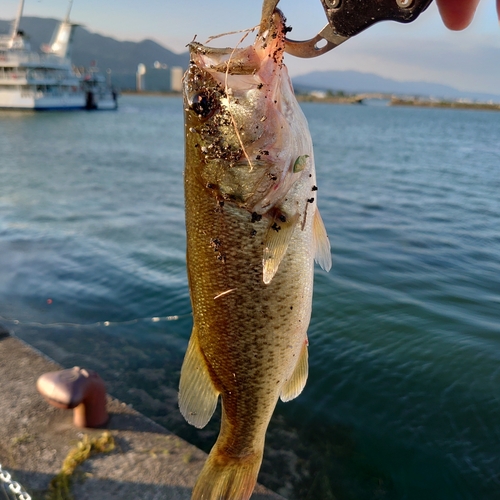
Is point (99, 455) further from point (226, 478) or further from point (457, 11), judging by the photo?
point (457, 11)

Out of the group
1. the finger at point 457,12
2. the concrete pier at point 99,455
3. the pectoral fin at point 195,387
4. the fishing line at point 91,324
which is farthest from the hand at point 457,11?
the fishing line at point 91,324

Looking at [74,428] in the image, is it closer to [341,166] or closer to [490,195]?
[490,195]

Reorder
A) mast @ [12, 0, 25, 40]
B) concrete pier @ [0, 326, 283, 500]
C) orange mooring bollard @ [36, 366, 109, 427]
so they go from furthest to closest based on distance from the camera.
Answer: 1. mast @ [12, 0, 25, 40]
2. orange mooring bollard @ [36, 366, 109, 427]
3. concrete pier @ [0, 326, 283, 500]

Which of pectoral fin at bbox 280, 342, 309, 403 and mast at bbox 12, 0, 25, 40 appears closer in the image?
pectoral fin at bbox 280, 342, 309, 403

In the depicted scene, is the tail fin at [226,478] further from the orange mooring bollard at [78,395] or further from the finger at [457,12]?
the finger at [457,12]

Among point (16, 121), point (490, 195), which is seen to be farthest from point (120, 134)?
point (490, 195)

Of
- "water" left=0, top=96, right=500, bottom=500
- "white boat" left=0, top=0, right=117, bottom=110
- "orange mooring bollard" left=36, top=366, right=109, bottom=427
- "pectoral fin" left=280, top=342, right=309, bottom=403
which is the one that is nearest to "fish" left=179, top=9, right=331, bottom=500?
"pectoral fin" left=280, top=342, right=309, bottom=403

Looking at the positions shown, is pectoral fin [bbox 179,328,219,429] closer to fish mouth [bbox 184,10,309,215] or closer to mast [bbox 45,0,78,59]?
fish mouth [bbox 184,10,309,215]

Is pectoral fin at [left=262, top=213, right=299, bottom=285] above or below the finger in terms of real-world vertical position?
below
